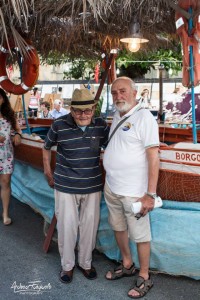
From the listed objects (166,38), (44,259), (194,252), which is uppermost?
(166,38)

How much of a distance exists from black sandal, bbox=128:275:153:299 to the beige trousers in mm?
480

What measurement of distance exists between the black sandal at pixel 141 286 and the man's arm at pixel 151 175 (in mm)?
649

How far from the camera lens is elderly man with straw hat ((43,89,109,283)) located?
2.85m

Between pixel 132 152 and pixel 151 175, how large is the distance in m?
0.22

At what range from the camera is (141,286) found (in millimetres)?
2816

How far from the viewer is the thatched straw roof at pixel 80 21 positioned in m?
3.64

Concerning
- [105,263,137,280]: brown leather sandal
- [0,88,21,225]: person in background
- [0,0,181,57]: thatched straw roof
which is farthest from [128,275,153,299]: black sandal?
[0,0,181,57]: thatched straw roof

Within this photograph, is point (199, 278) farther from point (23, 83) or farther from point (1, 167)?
point (23, 83)

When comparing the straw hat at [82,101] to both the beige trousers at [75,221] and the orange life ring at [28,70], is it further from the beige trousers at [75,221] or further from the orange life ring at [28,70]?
the orange life ring at [28,70]

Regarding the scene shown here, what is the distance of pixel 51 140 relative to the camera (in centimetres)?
298

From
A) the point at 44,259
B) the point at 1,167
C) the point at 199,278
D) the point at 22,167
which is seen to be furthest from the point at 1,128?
the point at 199,278

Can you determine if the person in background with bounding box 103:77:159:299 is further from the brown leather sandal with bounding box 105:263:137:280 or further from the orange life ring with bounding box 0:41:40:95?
the orange life ring with bounding box 0:41:40:95

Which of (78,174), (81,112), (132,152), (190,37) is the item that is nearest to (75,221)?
(78,174)

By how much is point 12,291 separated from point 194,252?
4.99ft
